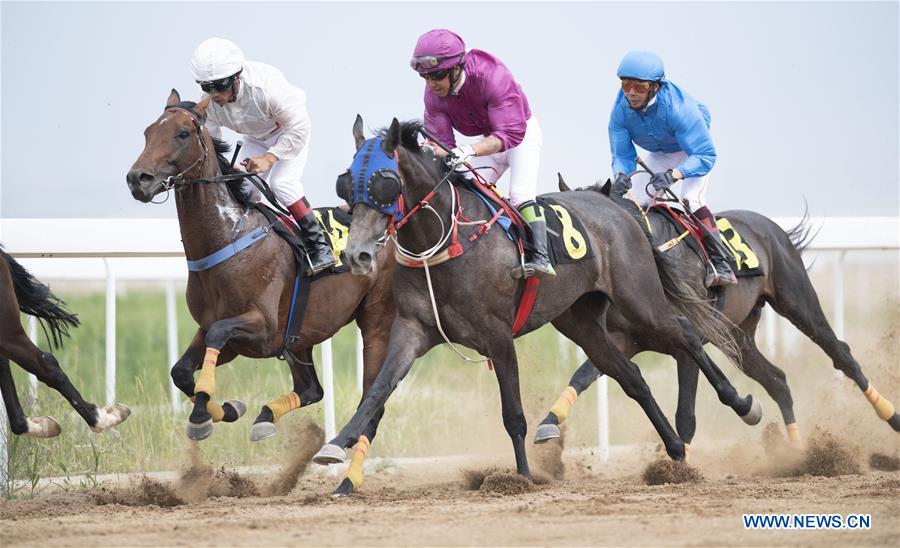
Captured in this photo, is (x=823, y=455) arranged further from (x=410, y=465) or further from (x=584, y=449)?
(x=410, y=465)

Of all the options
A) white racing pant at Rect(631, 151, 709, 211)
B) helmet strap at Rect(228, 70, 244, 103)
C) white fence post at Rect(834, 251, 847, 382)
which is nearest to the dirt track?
white racing pant at Rect(631, 151, 709, 211)

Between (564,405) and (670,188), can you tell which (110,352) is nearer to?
(564,405)

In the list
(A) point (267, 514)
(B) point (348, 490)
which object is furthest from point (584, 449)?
(A) point (267, 514)

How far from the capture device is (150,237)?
6762 millimetres

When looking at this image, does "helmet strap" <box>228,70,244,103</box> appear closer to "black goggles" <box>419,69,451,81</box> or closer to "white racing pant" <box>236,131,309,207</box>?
"white racing pant" <box>236,131,309,207</box>

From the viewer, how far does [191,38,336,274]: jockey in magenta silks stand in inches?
223

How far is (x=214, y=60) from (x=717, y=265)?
125 inches

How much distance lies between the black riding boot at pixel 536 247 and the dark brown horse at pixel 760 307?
1.14 meters

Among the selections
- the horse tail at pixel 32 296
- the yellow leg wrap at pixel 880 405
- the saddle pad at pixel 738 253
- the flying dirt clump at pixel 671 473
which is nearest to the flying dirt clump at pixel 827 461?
the yellow leg wrap at pixel 880 405

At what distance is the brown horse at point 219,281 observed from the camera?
5.35m

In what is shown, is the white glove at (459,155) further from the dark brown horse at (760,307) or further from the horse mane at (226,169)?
the dark brown horse at (760,307)

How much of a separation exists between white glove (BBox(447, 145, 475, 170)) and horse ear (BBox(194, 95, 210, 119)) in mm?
1214

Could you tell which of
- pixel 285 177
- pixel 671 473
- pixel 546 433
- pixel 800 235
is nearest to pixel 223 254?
pixel 285 177

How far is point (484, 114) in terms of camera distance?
583 centimetres
